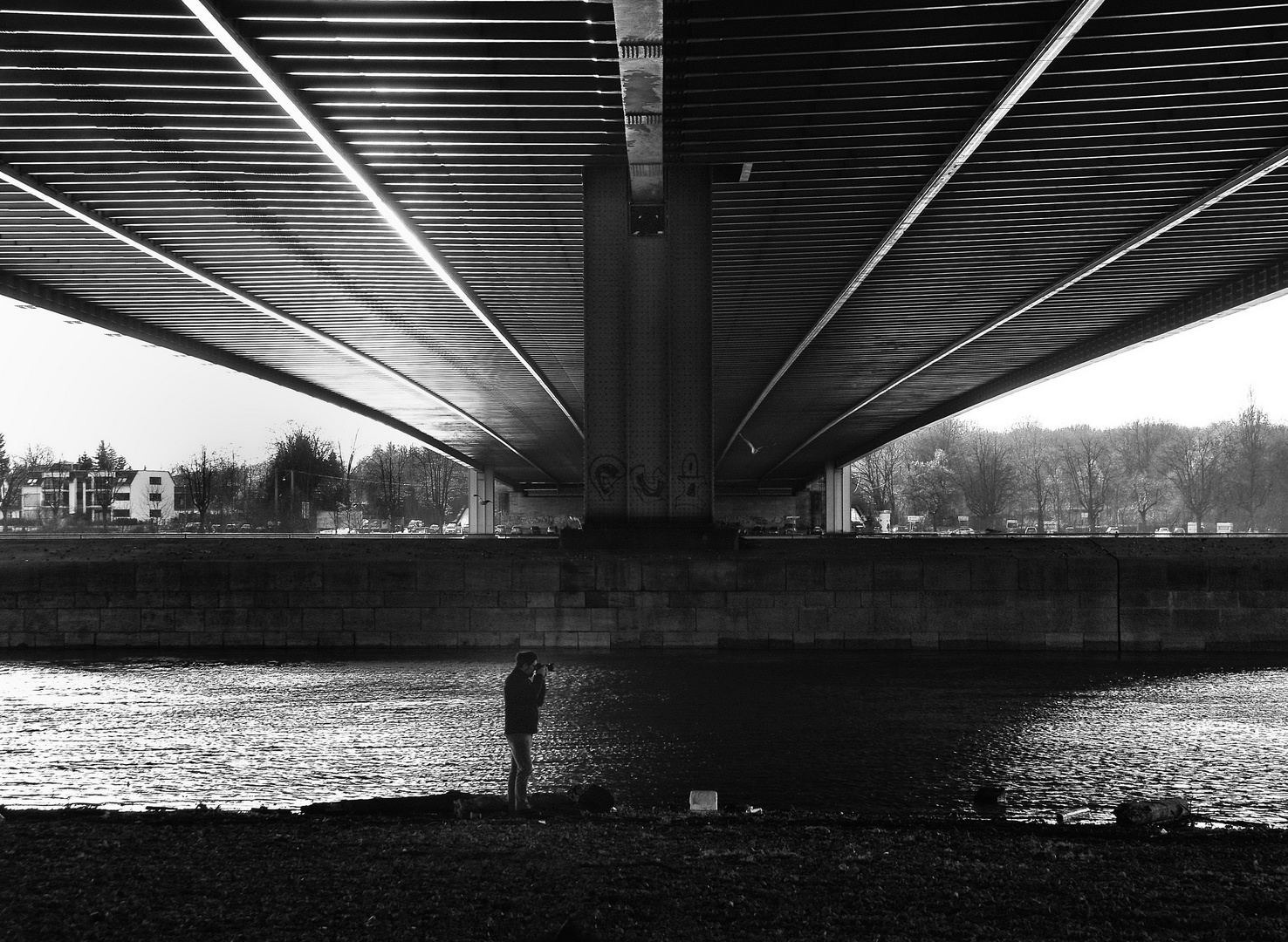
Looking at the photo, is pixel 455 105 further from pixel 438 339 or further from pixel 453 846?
pixel 438 339

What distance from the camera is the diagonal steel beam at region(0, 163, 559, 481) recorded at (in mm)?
21094

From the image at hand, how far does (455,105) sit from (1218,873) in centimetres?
1558

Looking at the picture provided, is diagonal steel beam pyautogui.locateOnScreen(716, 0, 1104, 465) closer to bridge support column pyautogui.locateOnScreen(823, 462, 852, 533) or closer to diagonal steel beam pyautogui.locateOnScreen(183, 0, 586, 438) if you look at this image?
diagonal steel beam pyautogui.locateOnScreen(183, 0, 586, 438)

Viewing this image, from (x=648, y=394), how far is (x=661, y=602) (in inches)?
168

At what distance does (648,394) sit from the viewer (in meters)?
18.8

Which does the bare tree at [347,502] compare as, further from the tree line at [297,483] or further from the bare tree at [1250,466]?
the bare tree at [1250,466]

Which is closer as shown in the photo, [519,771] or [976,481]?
[519,771]

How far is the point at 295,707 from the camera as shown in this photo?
11.8m

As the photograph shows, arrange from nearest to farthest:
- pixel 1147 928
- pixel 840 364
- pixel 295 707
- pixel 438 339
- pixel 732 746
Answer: pixel 1147 928 → pixel 732 746 → pixel 295 707 → pixel 438 339 → pixel 840 364

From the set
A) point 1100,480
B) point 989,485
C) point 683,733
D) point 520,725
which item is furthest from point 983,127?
point 1100,480

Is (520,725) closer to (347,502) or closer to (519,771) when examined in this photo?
(519,771)

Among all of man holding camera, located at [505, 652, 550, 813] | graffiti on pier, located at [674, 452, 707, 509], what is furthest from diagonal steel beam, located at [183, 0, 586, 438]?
man holding camera, located at [505, 652, 550, 813]

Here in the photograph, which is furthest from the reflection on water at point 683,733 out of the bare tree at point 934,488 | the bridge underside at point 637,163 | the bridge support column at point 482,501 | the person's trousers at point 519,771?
the bare tree at point 934,488

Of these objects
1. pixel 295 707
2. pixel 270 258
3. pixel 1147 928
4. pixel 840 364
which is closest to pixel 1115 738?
pixel 1147 928
